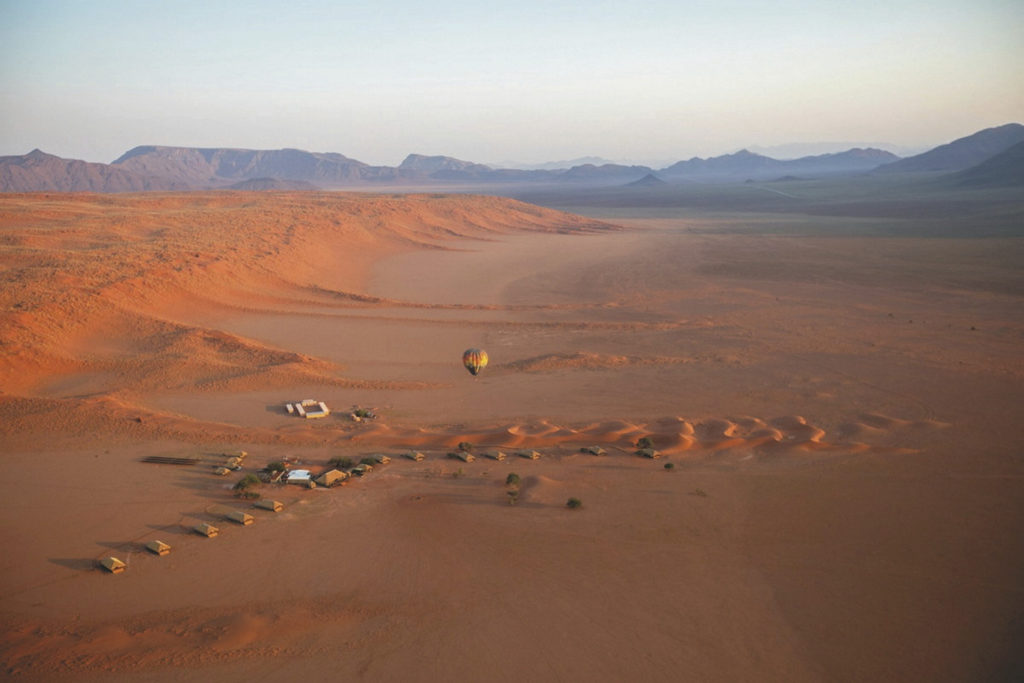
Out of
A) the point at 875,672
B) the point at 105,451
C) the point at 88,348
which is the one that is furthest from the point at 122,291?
the point at 875,672

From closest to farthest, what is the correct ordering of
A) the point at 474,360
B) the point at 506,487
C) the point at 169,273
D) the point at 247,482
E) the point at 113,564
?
1. the point at 113,564
2. the point at 247,482
3. the point at 506,487
4. the point at 474,360
5. the point at 169,273

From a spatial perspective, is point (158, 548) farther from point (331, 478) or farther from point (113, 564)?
point (331, 478)

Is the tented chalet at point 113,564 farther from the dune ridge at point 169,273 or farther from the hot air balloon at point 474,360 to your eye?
the hot air balloon at point 474,360

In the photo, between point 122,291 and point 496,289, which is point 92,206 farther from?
point 496,289

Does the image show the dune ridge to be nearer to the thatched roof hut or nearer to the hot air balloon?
the hot air balloon

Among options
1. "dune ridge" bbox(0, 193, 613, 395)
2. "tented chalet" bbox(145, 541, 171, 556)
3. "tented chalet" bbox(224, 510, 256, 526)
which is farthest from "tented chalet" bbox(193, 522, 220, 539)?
"dune ridge" bbox(0, 193, 613, 395)

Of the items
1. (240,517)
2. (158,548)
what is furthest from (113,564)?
(240,517)
